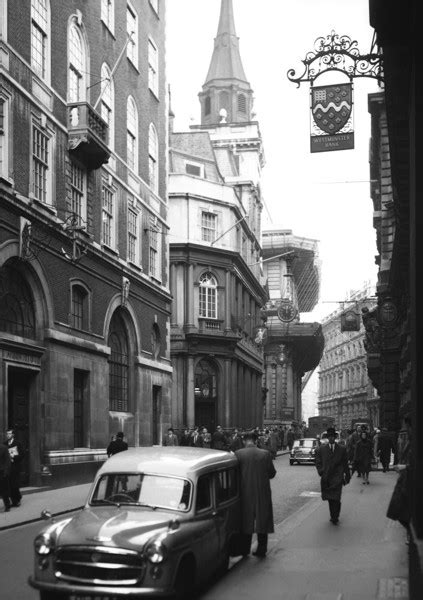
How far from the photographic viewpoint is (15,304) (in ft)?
86.1

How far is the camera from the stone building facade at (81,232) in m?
26.0

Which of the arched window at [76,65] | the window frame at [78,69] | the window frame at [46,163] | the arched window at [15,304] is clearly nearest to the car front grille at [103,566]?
the arched window at [15,304]

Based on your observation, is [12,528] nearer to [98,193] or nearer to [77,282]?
[77,282]

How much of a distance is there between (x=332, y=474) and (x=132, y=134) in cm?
2285

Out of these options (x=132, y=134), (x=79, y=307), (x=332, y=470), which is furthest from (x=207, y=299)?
(x=332, y=470)

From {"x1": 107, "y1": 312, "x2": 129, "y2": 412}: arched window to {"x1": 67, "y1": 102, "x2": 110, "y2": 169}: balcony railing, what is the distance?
265 inches

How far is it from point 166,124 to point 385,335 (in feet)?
43.2

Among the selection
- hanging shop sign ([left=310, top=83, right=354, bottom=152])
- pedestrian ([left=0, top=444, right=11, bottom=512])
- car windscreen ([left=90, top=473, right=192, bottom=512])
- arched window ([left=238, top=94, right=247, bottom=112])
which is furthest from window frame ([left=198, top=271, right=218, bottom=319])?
car windscreen ([left=90, top=473, right=192, bottom=512])

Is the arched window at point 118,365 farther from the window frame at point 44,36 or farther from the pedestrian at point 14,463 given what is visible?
the pedestrian at point 14,463

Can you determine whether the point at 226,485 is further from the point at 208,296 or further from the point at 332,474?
the point at 208,296

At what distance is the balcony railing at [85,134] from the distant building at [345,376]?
7971 centimetres

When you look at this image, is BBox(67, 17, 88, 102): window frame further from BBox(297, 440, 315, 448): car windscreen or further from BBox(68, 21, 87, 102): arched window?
BBox(297, 440, 315, 448): car windscreen

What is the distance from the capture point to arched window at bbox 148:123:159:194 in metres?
40.7

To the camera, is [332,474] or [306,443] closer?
[332,474]
